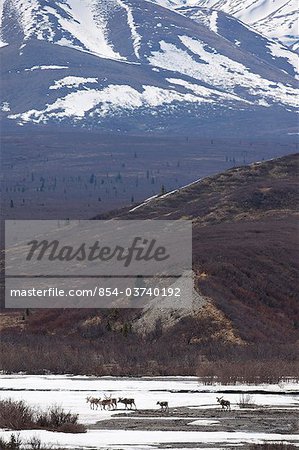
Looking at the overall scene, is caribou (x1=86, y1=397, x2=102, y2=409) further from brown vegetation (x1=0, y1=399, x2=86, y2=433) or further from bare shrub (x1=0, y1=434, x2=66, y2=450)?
bare shrub (x1=0, y1=434, x2=66, y2=450)

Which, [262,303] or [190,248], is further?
[190,248]

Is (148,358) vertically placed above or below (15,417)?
above

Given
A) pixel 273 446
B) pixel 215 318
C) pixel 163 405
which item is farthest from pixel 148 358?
pixel 273 446

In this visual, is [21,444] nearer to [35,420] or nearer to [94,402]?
[35,420]

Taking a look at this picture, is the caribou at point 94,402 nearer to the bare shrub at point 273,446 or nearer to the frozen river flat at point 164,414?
the frozen river flat at point 164,414

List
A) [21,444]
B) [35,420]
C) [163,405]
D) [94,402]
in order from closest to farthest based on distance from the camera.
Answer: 1. [21,444]
2. [35,420]
3. [163,405]
4. [94,402]

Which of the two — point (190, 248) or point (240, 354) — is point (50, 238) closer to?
point (190, 248)

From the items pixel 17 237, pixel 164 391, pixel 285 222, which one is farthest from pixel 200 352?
pixel 17 237

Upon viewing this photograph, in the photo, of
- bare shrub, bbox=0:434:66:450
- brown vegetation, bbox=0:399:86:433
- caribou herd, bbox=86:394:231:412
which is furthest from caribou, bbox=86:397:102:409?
bare shrub, bbox=0:434:66:450
